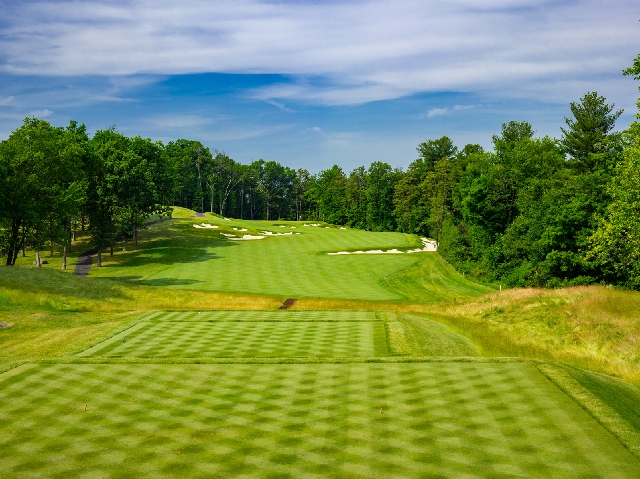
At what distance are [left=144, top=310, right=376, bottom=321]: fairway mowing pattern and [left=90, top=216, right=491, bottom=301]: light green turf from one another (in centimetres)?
1084

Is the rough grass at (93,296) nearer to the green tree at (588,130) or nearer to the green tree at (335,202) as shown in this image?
the green tree at (588,130)

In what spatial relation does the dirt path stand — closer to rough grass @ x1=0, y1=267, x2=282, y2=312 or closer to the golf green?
rough grass @ x1=0, y1=267, x2=282, y2=312

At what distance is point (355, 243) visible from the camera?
93062mm

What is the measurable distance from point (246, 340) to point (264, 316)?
903 centimetres

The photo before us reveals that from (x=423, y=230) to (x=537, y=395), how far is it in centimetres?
13450

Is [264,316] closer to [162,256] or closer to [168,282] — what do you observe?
[168,282]

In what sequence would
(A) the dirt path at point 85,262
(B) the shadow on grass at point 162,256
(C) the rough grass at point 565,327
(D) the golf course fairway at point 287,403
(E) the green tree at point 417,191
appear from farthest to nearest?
(E) the green tree at point 417,191 → (B) the shadow on grass at point 162,256 → (A) the dirt path at point 85,262 → (C) the rough grass at point 565,327 → (D) the golf course fairway at point 287,403

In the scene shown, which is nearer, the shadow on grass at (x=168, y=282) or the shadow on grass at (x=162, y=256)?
the shadow on grass at (x=168, y=282)

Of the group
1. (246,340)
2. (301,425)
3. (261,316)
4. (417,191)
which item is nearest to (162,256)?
(261,316)

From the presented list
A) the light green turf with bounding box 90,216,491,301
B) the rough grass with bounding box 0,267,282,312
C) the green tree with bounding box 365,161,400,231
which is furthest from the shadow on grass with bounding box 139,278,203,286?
the green tree with bounding box 365,161,400,231

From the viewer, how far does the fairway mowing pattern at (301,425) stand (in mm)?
13414

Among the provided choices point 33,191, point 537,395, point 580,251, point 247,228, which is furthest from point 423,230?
point 537,395

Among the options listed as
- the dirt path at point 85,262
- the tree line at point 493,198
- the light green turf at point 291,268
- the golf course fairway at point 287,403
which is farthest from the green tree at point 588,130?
the dirt path at point 85,262

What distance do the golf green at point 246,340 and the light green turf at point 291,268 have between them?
697 inches
